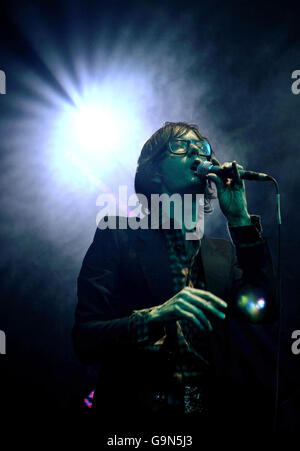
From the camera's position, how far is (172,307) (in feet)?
3.70

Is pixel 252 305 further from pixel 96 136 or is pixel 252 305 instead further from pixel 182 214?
pixel 96 136

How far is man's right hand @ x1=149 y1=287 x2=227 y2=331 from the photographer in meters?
1.08

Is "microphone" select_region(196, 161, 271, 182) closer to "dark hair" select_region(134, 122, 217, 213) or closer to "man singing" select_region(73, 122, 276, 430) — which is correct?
"man singing" select_region(73, 122, 276, 430)

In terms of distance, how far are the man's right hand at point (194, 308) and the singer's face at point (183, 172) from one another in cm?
71

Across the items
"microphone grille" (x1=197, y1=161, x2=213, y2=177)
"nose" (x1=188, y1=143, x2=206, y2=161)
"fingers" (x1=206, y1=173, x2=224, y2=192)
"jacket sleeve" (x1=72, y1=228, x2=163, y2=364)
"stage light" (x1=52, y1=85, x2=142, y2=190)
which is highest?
"stage light" (x1=52, y1=85, x2=142, y2=190)

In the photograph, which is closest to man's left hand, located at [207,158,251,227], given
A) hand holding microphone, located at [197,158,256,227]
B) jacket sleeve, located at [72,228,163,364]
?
hand holding microphone, located at [197,158,256,227]

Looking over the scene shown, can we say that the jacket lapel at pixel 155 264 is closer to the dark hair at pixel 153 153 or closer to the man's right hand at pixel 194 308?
the man's right hand at pixel 194 308

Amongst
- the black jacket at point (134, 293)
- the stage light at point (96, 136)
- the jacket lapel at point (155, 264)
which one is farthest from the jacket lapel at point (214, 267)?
the stage light at point (96, 136)

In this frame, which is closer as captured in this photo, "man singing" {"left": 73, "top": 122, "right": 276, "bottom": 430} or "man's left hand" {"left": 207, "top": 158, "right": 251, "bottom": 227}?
"man singing" {"left": 73, "top": 122, "right": 276, "bottom": 430}

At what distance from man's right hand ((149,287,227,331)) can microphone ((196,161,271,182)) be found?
65 centimetres

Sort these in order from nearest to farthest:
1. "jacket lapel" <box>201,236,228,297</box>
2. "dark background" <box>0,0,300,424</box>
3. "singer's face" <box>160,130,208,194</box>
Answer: "jacket lapel" <box>201,236,228,297</box>
"singer's face" <box>160,130,208,194</box>
"dark background" <box>0,0,300,424</box>

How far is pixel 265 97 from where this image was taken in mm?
2404

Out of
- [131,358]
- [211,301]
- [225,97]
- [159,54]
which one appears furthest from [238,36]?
[131,358]

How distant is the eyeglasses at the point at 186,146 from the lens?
1692 millimetres
